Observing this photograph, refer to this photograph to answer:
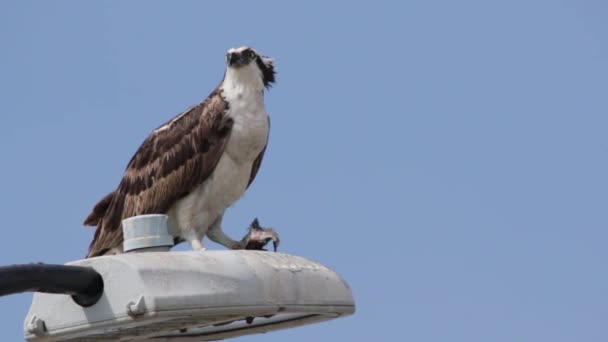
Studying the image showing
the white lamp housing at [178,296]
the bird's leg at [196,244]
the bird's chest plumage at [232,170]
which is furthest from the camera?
the bird's chest plumage at [232,170]

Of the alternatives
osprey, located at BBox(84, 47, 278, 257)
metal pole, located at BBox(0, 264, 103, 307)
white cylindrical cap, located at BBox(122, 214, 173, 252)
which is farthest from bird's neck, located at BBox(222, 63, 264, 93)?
metal pole, located at BBox(0, 264, 103, 307)

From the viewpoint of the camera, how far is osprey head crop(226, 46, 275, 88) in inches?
424

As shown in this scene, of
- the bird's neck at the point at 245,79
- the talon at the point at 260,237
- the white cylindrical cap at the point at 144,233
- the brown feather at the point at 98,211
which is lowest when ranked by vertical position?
the white cylindrical cap at the point at 144,233

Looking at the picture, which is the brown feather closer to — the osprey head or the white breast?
the white breast

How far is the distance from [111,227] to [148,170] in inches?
Answer: 22.5

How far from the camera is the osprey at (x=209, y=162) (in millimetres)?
10781

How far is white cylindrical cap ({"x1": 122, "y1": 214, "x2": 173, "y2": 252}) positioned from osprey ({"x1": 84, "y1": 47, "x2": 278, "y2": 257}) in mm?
4551

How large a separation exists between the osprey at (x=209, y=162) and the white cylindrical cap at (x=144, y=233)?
14.9 ft

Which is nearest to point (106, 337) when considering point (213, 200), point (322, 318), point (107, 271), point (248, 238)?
point (107, 271)

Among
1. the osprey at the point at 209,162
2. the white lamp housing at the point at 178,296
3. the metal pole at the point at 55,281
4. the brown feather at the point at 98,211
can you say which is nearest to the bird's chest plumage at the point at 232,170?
the osprey at the point at 209,162

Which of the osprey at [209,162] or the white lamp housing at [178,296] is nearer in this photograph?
the white lamp housing at [178,296]

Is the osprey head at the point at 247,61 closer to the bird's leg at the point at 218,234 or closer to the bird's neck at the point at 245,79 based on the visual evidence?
the bird's neck at the point at 245,79

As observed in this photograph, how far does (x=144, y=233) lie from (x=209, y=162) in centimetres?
498

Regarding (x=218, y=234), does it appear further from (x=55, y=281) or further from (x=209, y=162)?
(x=55, y=281)
